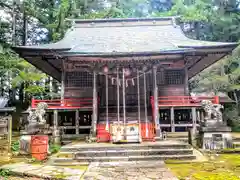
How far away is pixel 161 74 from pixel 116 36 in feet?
11.1

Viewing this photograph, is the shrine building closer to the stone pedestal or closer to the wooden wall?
the wooden wall

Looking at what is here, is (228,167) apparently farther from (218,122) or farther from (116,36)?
(116,36)

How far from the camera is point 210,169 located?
582cm

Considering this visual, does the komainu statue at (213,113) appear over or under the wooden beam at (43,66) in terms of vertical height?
under

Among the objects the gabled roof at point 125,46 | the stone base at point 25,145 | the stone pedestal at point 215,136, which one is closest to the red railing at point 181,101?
the gabled roof at point 125,46

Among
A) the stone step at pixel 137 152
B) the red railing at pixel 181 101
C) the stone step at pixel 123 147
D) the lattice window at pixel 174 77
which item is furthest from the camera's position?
the lattice window at pixel 174 77

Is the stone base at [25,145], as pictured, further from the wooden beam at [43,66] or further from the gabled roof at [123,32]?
the gabled roof at [123,32]

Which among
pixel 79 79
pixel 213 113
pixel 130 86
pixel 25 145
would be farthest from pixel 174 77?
pixel 25 145

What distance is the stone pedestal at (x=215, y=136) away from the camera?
8516 mm

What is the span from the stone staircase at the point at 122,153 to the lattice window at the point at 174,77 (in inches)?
244

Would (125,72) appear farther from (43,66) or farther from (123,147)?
(43,66)

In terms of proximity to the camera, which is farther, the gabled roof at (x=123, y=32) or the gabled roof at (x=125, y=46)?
the gabled roof at (x=123, y=32)

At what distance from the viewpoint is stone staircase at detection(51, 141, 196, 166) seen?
7000 mm

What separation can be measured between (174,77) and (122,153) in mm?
7167
